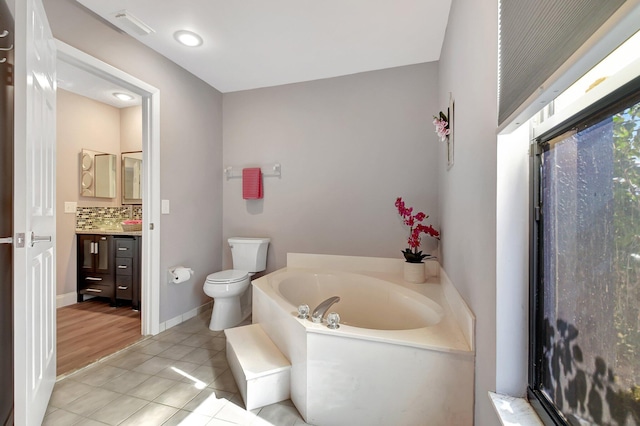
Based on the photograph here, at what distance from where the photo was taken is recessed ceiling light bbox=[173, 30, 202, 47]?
6.90 feet

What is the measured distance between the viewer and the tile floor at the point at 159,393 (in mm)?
1400

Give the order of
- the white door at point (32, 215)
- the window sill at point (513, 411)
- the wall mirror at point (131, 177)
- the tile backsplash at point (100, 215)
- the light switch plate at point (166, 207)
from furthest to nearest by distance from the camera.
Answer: the wall mirror at point (131, 177) < the tile backsplash at point (100, 215) < the light switch plate at point (166, 207) < the white door at point (32, 215) < the window sill at point (513, 411)

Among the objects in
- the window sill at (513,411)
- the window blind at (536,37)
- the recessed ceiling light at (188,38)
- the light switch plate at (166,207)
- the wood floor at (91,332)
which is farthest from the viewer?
the light switch plate at (166,207)

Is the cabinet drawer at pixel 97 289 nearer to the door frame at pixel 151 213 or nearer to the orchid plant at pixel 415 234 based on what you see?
the door frame at pixel 151 213

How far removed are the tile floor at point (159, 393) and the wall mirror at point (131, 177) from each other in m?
2.21

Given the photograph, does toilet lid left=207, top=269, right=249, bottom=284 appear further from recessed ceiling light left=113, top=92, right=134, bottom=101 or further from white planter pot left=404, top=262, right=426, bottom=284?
recessed ceiling light left=113, top=92, right=134, bottom=101

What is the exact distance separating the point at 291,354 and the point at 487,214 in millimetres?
1228

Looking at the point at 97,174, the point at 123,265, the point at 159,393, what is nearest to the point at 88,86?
the point at 97,174

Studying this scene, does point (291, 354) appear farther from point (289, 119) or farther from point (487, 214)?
point (289, 119)

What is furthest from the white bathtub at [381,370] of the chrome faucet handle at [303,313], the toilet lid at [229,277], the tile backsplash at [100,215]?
the tile backsplash at [100,215]

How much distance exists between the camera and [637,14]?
0.37 metres

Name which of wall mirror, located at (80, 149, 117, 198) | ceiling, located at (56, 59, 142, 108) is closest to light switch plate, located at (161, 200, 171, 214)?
ceiling, located at (56, 59, 142, 108)

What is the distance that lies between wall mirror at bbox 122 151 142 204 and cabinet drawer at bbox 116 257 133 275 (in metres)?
0.93

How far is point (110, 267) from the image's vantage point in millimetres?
3080
